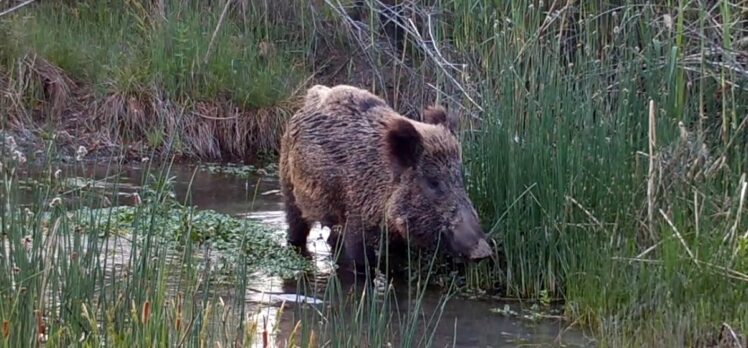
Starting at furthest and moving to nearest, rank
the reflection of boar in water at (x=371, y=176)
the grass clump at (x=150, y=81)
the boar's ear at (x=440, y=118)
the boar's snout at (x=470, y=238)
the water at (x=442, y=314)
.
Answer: the grass clump at (x=150, y=81), the boar's ear at (x=440, y=118), the reflection of boar in water at (x=371, y=176), the boar's snout at (x=470, y=238), the water at (x=442, y=314)

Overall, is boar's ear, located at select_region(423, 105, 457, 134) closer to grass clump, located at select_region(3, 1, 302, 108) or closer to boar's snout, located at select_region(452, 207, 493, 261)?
boar's snout, located at select_region(452, 207, 493, 261)

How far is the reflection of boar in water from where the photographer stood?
702 cm

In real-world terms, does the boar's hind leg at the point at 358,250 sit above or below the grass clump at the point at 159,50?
below

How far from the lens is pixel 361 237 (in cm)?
736

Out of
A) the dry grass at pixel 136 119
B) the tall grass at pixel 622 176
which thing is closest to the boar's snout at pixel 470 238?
the tall grass at pixel 622 176

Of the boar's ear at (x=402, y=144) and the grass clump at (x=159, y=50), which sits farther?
the grass clump at (x=159, y=50)

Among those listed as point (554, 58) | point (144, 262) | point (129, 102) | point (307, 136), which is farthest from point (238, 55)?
point (144, 262)

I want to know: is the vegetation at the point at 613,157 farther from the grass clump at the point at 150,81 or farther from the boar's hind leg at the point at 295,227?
the boar's hind leg at the point at 295,227

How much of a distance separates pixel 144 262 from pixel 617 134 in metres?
3.13

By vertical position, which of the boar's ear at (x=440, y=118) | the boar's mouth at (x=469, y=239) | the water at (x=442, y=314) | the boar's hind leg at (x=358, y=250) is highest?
the boar's ear at (x=440, y=118)

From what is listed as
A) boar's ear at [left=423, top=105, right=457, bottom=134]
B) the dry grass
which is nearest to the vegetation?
boar's ear at [left=423, top=105, right=457, bottom=134]

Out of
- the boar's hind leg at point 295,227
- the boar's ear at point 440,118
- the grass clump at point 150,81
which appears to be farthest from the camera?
the grass clump at point 150,81

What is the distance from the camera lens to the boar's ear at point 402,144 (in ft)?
23.2

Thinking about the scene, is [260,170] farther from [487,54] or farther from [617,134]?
[617,134]
